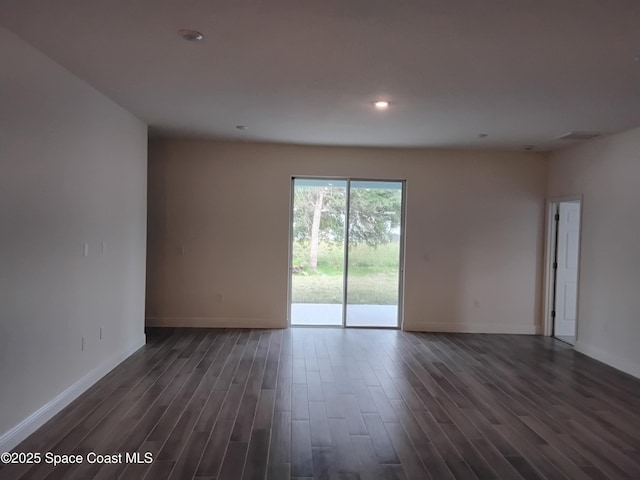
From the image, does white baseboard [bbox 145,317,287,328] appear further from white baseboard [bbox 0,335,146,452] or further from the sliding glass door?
white baseboard [bbox 0,335,146,452]

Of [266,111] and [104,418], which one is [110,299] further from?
[266,111]

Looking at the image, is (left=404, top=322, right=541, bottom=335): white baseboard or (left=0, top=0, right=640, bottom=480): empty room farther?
(left=404, top=322, right=541, bottom=335): white baseboard

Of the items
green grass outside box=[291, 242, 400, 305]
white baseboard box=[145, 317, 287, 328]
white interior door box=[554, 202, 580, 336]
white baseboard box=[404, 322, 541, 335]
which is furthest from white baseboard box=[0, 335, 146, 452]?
white interior door box=[554, 202, 580, 336]

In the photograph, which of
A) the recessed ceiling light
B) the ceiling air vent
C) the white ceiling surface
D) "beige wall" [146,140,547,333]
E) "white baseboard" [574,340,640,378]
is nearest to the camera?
the white ceiling surface

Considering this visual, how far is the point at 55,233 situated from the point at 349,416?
2.62 metres

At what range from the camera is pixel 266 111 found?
4.11 meters

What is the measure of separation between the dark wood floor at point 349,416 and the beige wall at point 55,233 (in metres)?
0.30

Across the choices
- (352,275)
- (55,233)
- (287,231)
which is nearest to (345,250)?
(352,275)

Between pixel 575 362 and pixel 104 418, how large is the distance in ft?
15.8

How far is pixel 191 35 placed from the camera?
8.21 feet

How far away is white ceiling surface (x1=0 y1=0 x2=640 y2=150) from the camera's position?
221cm

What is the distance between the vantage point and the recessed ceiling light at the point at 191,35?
8.07ft

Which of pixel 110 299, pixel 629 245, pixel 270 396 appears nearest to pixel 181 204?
pixel 110 299

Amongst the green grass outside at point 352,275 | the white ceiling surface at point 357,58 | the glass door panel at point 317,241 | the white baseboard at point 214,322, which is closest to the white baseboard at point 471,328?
the green grass outside at point 352,275
